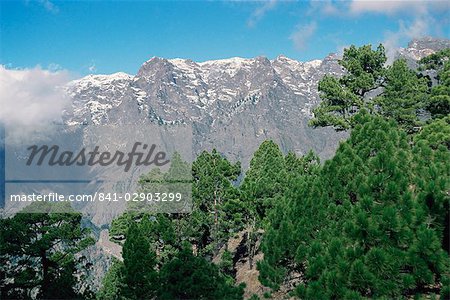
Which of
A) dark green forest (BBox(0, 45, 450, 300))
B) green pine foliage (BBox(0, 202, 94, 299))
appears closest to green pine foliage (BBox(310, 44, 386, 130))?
dark green forest (BBox(0, 45, 450, 300))

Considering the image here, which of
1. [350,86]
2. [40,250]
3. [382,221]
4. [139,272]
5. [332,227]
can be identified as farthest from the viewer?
[350,86]

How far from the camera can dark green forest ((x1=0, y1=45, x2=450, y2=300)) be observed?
1005 cm

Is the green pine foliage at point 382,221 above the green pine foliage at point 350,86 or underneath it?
underneath

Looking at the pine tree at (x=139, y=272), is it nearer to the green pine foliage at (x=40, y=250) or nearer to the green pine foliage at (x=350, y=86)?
the green pine foliage at (x=40, y=250)

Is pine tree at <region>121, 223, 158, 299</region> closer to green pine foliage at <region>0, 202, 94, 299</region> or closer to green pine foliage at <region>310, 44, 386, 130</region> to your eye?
green pine foliage at <region>0, 202, 94, 299</region>

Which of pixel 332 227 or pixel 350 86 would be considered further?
pixel 350 86

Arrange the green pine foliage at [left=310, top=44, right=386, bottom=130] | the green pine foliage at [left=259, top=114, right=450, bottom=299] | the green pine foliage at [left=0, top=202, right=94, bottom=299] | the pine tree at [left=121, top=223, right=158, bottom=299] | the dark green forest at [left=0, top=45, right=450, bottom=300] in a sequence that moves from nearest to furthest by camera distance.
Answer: the green pine foliage at [left=259, top=114, right=450, bottom=299], the dark green forest at [left=0, top=45, right=450, bottom=300], the pine tree at [left=121, top=223, right=158, bottom=299], the green pine foliage at [left=0, top=202, right=94, bottom=299], the green pine foliage at [left=310, top=44, right=386, bottom=130]

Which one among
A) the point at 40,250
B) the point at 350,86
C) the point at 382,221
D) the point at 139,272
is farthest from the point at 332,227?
the point at 350,86

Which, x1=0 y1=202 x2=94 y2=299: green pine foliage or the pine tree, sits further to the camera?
x1=0 y1=202 x2=94 y2=299: green pine foliage

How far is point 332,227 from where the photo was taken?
12828 millimetres

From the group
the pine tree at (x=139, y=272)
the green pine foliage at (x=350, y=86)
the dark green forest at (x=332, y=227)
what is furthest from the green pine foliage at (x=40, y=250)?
the green pine foliage at (x=350, y=86)

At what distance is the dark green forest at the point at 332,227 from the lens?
10047 mm

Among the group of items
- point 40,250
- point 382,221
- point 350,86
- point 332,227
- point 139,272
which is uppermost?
point 350,86

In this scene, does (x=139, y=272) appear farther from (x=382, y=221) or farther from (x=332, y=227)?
(x=382, y=221)
